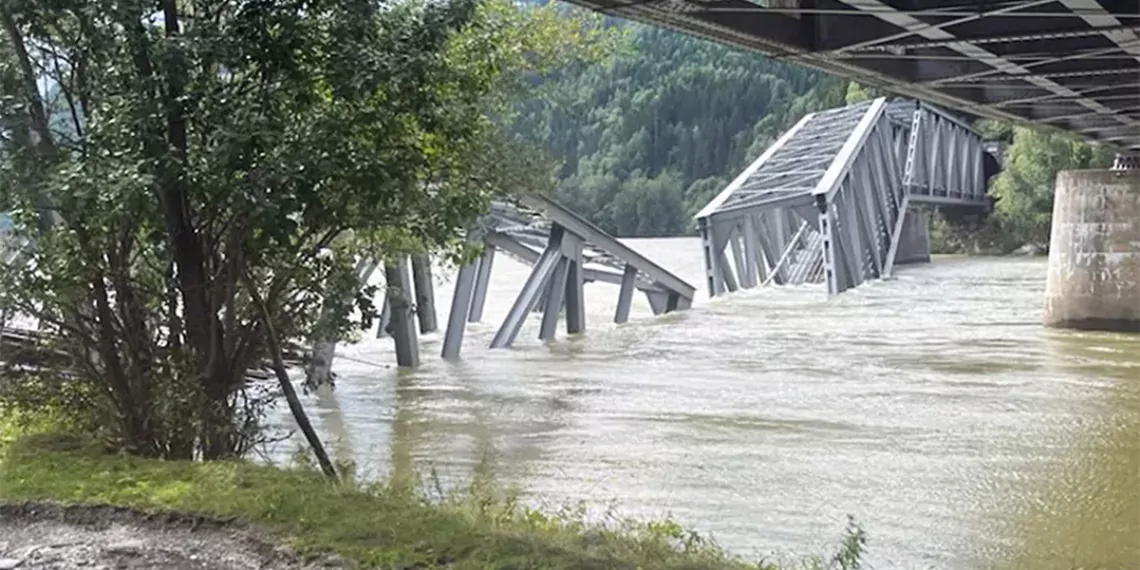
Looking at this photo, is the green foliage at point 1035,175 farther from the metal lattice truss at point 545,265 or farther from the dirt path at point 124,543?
the dirt path at point 124,543

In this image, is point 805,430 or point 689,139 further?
point 689,139

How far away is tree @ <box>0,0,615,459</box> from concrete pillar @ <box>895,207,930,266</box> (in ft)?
192

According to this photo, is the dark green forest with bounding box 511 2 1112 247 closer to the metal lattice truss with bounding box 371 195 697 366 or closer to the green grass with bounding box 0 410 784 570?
the metal lattice truss with bounding box 371 195 697 366

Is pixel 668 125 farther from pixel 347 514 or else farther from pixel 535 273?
pixel 347 514

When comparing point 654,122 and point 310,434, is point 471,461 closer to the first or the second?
point 310,434

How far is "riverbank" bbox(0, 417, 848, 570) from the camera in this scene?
272 inches

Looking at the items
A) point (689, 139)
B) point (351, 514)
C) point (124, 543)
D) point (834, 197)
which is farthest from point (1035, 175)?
point (124, 543)

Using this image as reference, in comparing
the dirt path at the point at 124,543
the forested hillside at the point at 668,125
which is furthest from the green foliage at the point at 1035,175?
the dirt path at the point at 124,543

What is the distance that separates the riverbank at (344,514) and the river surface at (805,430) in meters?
3.59

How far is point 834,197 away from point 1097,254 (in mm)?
16018

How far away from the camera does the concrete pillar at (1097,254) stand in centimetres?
3192

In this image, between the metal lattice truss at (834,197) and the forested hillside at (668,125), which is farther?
the forested hillside at (668,125)

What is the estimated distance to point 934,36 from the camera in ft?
46.0

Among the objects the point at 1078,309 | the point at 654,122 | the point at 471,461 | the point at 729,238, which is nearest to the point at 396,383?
the point at 471,461
